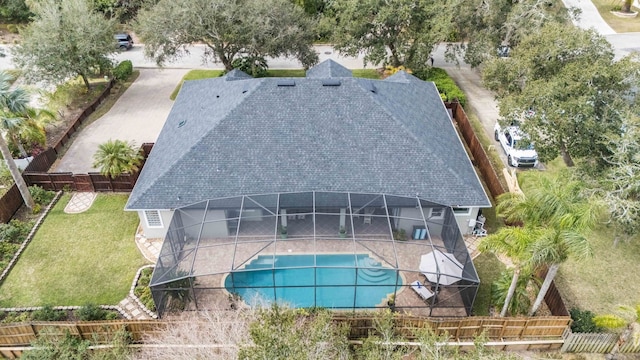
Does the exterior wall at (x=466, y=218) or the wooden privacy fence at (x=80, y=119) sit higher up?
the exterior wall at (x=466, y=218)

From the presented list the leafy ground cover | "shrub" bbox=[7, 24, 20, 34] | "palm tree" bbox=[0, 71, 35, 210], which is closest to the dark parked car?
"shrub" bbox=[7, 24, 20, 34]

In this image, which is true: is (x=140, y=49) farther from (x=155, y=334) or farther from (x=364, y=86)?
(x=155, y=334)

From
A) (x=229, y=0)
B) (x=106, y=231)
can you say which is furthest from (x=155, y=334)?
(x=229, y=0)

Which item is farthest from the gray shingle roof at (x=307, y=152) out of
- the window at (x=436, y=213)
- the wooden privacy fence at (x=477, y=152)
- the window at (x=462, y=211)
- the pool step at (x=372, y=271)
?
the pool step at (x=372, y=271)

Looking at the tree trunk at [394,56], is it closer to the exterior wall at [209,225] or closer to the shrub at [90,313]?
the exterior wall at [209,225]

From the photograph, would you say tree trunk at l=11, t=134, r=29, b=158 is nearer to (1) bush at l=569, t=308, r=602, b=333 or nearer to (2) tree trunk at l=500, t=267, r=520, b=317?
(2) tree trunk at l=500, t=267, r=520, b=317

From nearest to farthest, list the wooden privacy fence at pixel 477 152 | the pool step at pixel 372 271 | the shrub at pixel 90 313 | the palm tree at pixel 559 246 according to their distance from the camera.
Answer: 1. the palm tree at pixel 559 246
2. the pool step at pixel 372 271
3. the shrub at pixel 90 313
4. the wooden privacy fence at pixel 477 152

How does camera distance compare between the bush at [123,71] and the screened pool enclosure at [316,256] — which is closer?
the screened pool enclosure at [316,256]
